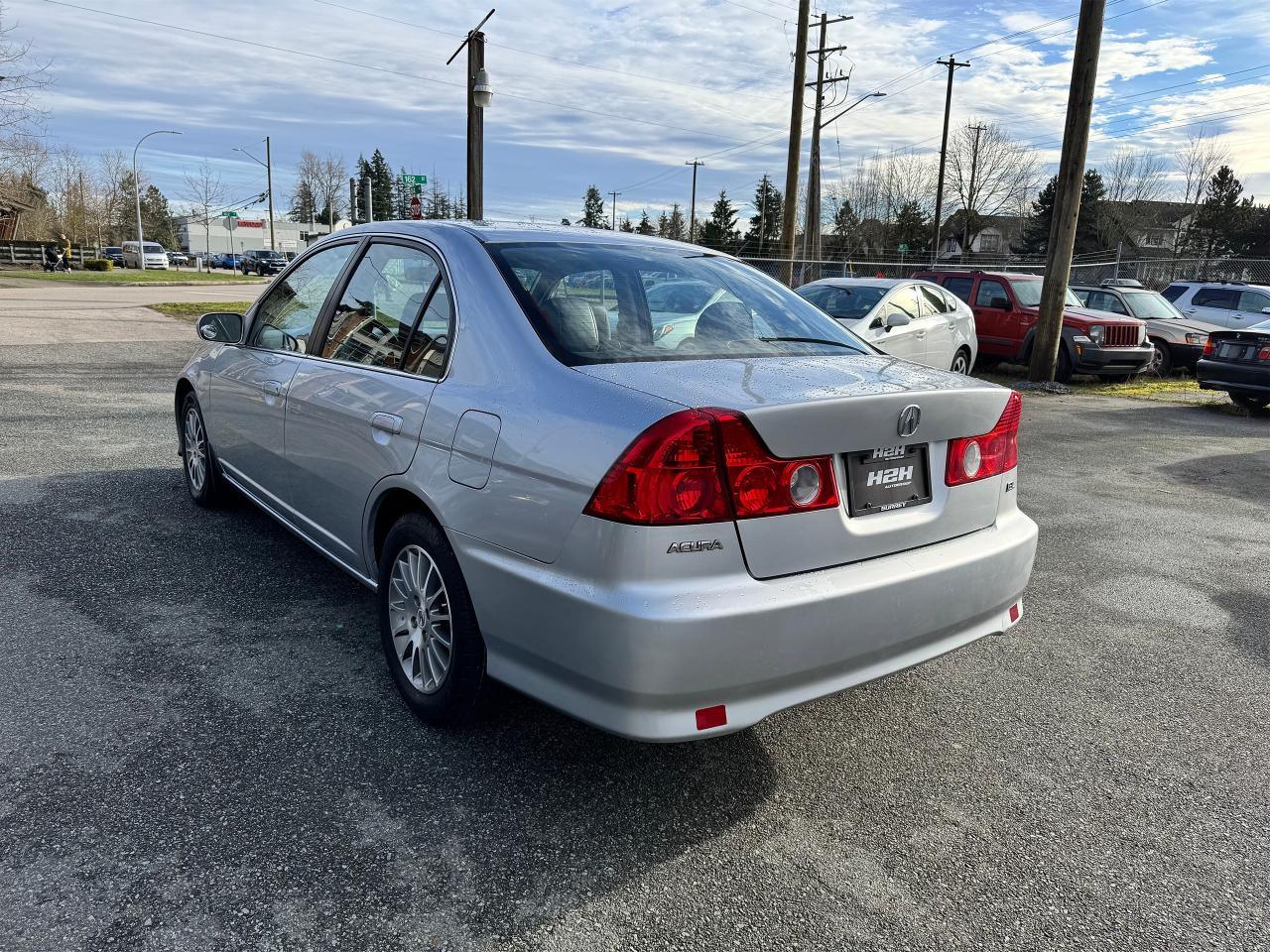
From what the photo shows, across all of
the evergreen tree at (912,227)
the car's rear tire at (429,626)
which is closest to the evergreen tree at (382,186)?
the evergreen tree at (912,227)

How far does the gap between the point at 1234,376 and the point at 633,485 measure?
1238 cm

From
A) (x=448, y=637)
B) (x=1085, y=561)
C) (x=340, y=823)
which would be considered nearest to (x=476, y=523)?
(x=448, y=637)

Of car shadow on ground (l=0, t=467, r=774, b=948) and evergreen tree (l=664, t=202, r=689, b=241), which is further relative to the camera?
evergreen tree (l=664, t=202, r=689, b=241)

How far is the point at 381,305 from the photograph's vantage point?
11.7 feet

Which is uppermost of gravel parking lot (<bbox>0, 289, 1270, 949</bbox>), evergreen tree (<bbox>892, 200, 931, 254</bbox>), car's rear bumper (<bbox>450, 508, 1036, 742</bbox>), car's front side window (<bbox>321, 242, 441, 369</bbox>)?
evergreen tree (<bbox>892, 200, 931, 254</bbox>)

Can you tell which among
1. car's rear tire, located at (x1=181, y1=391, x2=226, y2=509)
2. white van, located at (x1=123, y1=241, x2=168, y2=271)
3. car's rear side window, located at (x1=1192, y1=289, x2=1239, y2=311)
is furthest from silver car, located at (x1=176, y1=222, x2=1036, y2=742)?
white van, located at (x1=123, y1=241, x2=168, y2=271)

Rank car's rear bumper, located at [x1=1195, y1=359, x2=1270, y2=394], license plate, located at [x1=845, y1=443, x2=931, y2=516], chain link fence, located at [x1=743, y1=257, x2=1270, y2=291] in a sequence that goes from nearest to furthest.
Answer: license plate, located at [x1=845, y1=443, x2=931, y2=516]
car's rear bumper, located at [x1=1195, y1=359, x2=1270, y2=394]
chain link fence, located at [x1=743, y1=257, x2=1270, y2=291]

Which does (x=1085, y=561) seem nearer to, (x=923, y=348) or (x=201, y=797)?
(x=201, y=797)

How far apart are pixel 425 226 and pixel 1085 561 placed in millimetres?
4162

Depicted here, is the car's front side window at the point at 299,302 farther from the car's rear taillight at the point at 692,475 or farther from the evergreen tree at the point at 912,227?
the evergreen tree at the point at 912,227

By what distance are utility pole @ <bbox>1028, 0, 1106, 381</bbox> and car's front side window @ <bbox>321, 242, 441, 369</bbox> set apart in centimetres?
1258

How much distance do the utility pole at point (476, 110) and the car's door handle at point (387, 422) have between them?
14.3 m

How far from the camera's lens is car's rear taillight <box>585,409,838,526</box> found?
228 cm

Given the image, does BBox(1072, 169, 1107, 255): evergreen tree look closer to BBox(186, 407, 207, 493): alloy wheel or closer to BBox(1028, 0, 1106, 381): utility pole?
BBox(1028, 0, 1106, 381): utility pole
